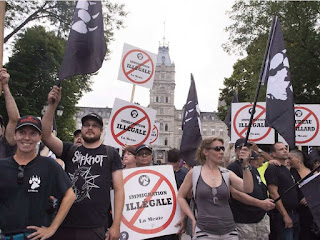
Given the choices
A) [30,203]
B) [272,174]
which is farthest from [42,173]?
[272,174]

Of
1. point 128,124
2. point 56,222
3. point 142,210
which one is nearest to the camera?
point 56,222

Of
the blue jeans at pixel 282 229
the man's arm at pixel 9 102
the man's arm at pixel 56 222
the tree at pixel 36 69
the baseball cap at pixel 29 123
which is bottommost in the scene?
the blue jeans at pixel 282 229

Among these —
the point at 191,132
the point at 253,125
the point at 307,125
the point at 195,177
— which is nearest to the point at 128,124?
the point at 191,132

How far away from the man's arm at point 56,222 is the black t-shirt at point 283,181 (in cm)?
322

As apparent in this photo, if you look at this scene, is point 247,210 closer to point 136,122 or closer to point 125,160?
point 125,160

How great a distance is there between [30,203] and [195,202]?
1.95 m

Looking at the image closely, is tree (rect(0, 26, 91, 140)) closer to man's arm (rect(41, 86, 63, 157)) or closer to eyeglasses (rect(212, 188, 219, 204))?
man's arm (rect(41, 86, 63, 157))

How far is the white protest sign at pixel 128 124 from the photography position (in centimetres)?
646

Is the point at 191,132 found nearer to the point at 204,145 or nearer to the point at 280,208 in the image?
the point at 280,208

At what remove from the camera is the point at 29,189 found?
309 centimetres

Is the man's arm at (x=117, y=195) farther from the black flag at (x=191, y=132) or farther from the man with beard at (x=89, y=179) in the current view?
the black flag at (x=191, y=132)

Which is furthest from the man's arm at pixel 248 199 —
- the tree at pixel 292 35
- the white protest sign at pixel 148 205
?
the tree at pixel 292 35

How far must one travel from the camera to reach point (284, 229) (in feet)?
18.3

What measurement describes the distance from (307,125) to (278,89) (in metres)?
4.23
